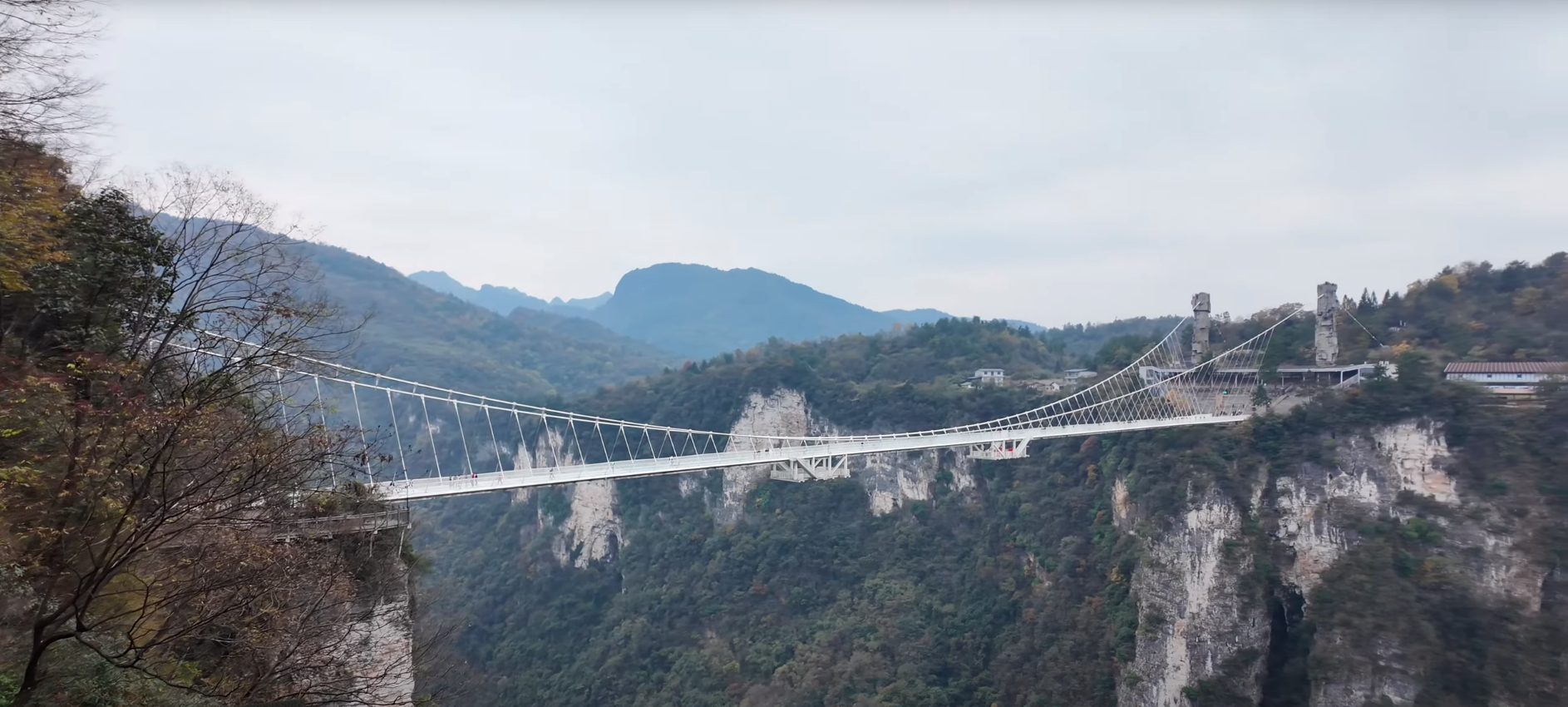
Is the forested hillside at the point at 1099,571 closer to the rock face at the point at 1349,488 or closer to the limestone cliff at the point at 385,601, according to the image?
the rock face at the point at 1349,488

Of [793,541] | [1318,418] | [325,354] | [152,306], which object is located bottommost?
[793,541]

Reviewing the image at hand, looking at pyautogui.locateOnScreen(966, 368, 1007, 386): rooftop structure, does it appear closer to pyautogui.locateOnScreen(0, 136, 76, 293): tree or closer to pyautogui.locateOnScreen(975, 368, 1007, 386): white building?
pyautogui.locateOnScreen(975, 368, 1007, 386): white building

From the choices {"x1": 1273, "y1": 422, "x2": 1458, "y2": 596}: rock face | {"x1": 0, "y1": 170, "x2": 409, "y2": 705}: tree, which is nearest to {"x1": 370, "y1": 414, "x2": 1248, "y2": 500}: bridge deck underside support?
{"x1": 1273, "y1": 422, "x2": 1458, "y2": 596}: rock face

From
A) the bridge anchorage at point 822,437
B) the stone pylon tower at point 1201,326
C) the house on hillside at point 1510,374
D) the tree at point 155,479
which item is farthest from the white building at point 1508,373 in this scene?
the tree at point 155,479

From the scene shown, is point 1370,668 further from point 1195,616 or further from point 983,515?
point 983,515

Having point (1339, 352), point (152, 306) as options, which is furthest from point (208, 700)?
point (1339, 352)

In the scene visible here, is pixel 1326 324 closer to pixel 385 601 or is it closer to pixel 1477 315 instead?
pixel 1477 315

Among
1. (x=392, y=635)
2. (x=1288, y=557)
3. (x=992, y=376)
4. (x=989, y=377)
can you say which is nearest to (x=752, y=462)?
(x=392, y=635)
